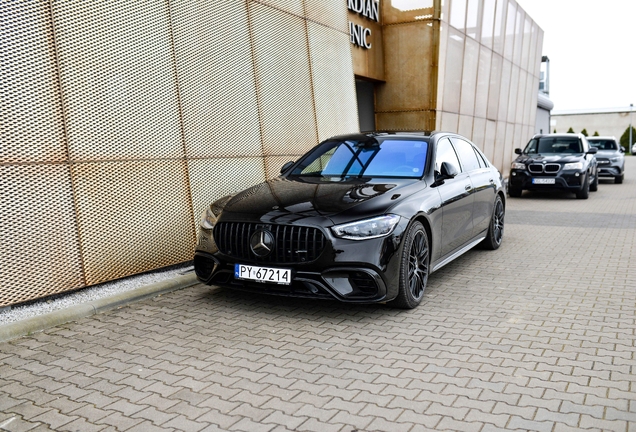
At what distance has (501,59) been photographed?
71.2ft

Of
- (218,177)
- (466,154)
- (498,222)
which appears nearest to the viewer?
(466,154)

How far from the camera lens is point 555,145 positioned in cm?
1698

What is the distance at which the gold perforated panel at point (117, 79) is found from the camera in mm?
6047

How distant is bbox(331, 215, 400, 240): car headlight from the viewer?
4980 millimetres

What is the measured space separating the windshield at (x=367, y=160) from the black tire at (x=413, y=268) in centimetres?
83

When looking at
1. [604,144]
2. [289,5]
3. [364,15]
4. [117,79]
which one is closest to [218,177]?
[117,79]

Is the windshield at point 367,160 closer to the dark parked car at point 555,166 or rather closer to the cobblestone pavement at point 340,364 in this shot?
the cobblestone pavement at point 340,364

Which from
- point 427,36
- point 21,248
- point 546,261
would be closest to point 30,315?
point 21,248

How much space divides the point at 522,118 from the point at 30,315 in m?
23.9

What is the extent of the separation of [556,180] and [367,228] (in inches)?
488

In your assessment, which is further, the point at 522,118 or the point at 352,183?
the point at 522,118

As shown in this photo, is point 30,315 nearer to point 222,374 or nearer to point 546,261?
point 222,374

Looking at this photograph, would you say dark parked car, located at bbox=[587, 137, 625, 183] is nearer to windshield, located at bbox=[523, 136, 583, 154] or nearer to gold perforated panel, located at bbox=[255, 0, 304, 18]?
windshield, located at bbox=[523, 136, 583, 154]

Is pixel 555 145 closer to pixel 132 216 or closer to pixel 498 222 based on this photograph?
pixel 498 222
